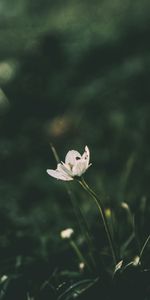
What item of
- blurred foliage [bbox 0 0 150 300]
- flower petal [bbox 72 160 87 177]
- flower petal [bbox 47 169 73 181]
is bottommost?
flower petal [bbox 72 160 87 177]

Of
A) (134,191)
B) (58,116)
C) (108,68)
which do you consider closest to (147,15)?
(108,68)

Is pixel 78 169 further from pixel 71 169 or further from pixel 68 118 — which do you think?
pixel 68 118

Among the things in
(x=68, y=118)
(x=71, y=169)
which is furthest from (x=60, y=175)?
(x=68, y=118)

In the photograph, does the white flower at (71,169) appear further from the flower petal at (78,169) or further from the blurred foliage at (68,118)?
the blurred foliage at (68,118)

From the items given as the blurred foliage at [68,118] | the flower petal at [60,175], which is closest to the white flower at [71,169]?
the flower petal at [60,175]

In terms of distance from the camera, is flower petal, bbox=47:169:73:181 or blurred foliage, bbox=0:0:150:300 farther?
blurred foliage, bbox=0:0:150:300

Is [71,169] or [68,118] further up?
[68,118]

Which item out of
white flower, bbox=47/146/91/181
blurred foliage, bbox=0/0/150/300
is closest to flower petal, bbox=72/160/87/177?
white flower, bbox=47/146/91/181

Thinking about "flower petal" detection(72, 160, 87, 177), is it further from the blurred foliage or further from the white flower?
the blurred foliage
